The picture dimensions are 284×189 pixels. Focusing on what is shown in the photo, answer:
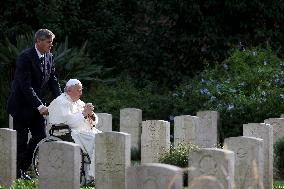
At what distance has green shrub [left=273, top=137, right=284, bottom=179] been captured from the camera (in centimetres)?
1393

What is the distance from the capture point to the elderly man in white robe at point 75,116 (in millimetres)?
13273

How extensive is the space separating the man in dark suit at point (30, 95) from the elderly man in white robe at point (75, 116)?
0.73ft

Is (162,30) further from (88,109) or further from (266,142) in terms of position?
(266,142)

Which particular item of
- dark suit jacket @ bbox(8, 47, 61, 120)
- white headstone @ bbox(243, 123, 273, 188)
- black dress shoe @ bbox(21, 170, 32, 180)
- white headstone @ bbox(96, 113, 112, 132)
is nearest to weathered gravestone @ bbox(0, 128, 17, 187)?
black dress shoe @ bbox(21, 170, 32, 180)

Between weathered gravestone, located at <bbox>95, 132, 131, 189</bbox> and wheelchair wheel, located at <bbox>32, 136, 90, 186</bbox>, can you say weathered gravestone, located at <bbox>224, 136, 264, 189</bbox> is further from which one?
wheelchair wheel, located at <bbox>32, 136, 90, 186</bbox>

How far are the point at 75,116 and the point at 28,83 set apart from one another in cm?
80

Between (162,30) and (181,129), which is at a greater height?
(162,30)

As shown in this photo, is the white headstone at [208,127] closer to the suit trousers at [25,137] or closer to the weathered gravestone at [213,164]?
the suit trousers at [25,137]

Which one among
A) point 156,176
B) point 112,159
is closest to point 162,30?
point 112,159

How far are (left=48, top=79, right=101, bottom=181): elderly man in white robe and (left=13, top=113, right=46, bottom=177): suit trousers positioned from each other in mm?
166

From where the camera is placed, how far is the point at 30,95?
1309 centimetres

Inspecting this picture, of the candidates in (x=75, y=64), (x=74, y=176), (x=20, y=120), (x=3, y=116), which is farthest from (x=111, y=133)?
(x=75, y=64)

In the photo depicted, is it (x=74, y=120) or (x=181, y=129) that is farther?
(x=181, y=129)

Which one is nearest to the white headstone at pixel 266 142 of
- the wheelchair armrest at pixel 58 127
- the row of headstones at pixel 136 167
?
the row of headstones at pixel 136 167
